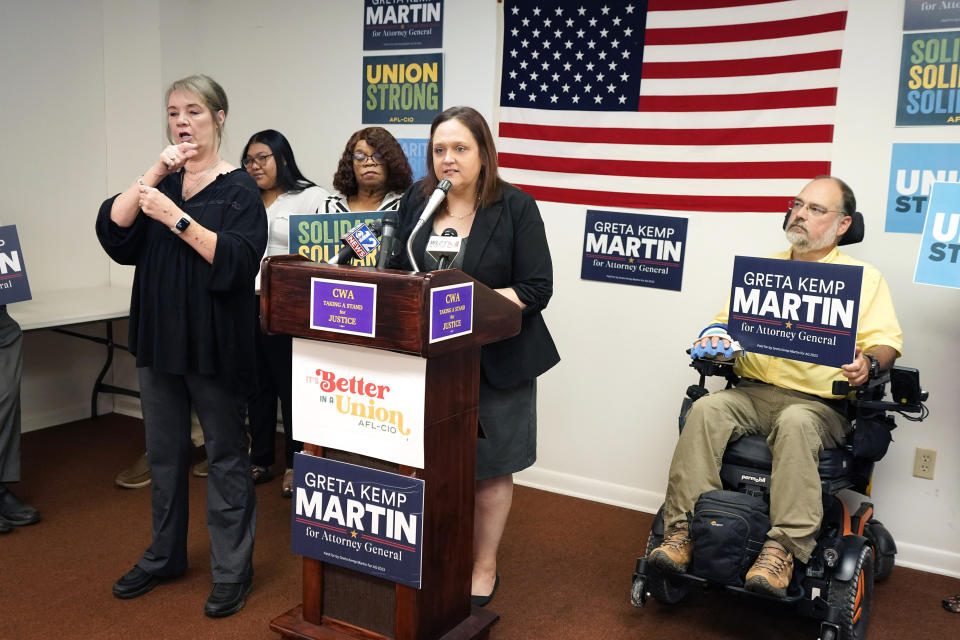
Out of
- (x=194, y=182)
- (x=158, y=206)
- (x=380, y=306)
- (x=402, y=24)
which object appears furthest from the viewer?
→ (x=402, y=24)

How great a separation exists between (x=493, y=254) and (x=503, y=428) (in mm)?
538

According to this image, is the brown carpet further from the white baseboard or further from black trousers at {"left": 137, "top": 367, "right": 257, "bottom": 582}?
black trousers at {"left": 137, "top": 367, "right": 257, "bottom": 582}

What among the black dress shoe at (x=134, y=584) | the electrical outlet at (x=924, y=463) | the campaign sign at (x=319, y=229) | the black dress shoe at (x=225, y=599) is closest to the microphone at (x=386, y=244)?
the campaign sign at (x=319, y=229)

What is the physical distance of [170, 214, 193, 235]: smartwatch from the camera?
229cm

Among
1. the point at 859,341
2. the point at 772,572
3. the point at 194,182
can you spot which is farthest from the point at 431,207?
the point at 859,341

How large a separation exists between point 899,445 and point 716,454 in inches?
42.4

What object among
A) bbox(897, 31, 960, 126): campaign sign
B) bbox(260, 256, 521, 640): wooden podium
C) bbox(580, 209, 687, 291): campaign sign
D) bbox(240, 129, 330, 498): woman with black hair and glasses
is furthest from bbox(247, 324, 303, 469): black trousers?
bbox(897, 31, 960, 126): campaign sign

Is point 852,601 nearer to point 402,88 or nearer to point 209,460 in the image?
point 209,460

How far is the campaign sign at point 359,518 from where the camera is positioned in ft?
6.20

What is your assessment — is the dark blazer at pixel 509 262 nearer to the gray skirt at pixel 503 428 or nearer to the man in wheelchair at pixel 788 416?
the gray skirt at pixel 503 428

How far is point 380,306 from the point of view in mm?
1799

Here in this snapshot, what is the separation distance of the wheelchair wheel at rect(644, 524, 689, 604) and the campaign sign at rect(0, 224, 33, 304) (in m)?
2.58

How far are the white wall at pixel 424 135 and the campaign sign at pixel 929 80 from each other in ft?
0.13

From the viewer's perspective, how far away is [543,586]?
2.93 meters
